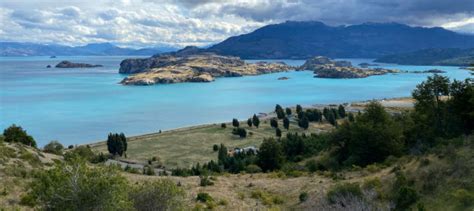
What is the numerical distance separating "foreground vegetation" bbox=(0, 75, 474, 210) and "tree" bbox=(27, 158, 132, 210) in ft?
0.10

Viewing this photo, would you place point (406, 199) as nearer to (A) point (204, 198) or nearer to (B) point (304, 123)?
(A) point (204, 198)

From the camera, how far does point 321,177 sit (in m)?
28.9

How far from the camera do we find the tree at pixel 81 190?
12.8 meters

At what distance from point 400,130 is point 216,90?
152867 mm

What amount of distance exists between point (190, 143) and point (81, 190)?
2340 inches

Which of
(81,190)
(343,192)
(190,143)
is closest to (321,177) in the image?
(343,192)

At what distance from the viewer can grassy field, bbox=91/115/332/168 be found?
61.6 m

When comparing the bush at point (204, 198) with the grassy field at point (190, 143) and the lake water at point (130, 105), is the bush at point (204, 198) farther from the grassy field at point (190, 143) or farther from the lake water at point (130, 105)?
the lake water at point (130, 105)

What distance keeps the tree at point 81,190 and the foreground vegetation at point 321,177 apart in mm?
31

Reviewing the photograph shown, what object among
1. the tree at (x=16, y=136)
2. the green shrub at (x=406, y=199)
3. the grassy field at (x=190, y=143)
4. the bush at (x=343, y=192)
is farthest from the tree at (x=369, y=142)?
the tree at (x=16, y=136)

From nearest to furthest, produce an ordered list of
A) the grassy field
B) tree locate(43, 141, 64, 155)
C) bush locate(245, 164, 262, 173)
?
1. bush locate(245, 164, 262, 173)
2. tree locate(43, 141, 64, 155)
3. the grassy field

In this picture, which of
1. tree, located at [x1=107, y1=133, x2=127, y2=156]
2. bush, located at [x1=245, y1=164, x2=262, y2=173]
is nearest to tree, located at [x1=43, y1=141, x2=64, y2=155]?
tree, located at [x1=107, y1=133, x2=127, y2=156]

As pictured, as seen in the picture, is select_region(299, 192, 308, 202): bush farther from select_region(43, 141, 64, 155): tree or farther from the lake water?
the lake water

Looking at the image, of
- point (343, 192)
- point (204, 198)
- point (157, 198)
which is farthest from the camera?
point (204, 198)
